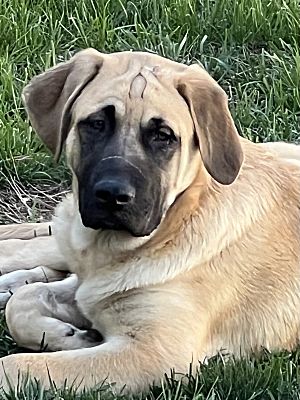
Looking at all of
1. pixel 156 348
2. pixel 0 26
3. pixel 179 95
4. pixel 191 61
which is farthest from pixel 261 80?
pixel 156 348

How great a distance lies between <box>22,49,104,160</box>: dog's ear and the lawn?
1.59 meters

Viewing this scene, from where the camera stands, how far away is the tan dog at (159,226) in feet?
13.2

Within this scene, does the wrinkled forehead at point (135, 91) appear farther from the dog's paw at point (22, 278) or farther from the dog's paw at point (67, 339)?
the dog's paw at point (22, 278)

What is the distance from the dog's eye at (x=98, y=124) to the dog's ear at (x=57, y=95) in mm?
155

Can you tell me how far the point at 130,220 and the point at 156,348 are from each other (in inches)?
18.5

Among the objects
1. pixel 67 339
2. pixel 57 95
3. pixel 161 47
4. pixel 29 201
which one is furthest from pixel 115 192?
pixel 161 47

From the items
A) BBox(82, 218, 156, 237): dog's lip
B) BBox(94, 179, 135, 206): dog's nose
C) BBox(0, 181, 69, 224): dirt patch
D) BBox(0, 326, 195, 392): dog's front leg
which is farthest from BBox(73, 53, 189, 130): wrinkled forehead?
BBox(0, 181, 69, 224): dirt patch

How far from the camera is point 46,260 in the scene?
5.11 m

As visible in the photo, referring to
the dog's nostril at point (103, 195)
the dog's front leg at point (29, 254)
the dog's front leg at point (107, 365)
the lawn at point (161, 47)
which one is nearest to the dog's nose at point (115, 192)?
the dog's nostril at point (103, 195)

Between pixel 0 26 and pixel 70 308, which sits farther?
pixel 0 26

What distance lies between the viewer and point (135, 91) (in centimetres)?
411

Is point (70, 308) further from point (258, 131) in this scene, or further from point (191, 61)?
point (191, 61)

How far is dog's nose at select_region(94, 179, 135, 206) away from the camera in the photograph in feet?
12.9

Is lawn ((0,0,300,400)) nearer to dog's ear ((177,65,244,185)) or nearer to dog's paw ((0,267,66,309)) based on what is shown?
dog's paw ((0,267,66,309))
